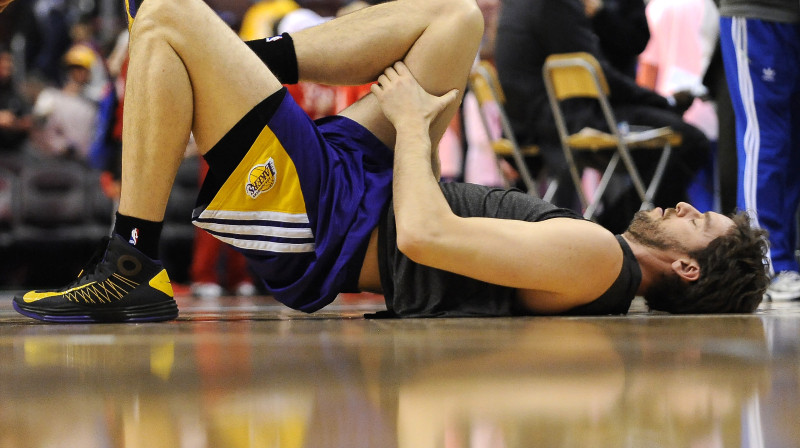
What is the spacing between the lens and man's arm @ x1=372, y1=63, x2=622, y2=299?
1.58 meters

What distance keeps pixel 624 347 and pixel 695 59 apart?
3.63 metres

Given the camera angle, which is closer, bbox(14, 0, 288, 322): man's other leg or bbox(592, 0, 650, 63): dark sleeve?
bbox(14, 0, 288, 322): man's other leg

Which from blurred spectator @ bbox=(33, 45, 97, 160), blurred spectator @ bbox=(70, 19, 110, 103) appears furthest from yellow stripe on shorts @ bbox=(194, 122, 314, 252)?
blurred spectator @ bbox=(70, 19, 110, 103)

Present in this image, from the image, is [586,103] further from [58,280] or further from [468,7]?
[58,280]

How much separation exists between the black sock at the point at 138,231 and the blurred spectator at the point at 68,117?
165 inches

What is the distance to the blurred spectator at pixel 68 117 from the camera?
5543 millimetres

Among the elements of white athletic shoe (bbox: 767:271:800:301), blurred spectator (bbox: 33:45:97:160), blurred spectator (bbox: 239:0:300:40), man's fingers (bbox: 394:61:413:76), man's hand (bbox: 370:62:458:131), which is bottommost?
white athletic shoe (bbox: 767:271:800:301)

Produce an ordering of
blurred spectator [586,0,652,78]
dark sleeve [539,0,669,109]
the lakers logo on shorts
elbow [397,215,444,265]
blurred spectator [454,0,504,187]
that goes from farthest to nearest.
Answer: blurred spectator [454,0,504,187]
blurred spectator [586,0,652,78]
dark sleeve [539,0,669,109]
the lakers logo on shorts
elbow [397,215,444,265]

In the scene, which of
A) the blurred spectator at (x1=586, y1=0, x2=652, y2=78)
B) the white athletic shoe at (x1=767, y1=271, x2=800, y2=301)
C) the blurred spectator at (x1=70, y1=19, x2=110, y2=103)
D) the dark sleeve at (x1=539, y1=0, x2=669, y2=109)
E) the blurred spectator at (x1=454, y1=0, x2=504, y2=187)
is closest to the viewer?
the white athletic shoe at (x1=767, y1=271, x2=800, y2=301)

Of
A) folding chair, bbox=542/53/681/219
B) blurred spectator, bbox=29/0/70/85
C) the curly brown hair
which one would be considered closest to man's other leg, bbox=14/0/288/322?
the curly brown hair

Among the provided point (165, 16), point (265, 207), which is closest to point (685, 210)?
point (265, 207)

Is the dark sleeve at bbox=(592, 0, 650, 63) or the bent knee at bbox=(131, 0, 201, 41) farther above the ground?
the dark sleeve at bbox=(592, 0, 650, 63)

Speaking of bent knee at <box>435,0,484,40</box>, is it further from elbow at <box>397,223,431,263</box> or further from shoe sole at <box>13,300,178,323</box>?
shoe sole at <box>13,300,178,323</box>

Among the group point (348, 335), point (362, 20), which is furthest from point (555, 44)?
point (348, 335)
